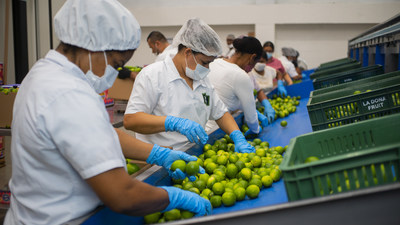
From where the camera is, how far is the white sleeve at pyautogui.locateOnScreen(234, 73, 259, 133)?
135 inches

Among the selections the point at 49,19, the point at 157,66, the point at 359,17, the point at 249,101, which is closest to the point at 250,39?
the point at 249,101

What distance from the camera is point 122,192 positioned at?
1224 mm

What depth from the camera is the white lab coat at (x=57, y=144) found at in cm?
116

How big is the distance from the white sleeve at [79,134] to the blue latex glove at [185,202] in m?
0.41

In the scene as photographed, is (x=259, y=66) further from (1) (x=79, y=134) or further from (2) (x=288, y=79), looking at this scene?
(1) (x=79, y=134)

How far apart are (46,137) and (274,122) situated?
353 centimetres

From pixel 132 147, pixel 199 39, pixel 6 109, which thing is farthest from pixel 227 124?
pixel 6 109

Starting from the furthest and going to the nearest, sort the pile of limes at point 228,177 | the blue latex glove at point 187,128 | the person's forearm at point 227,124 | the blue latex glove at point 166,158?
the person's forearm at point 227,124, the blue latex glove at point 187,128, the blue latex glove at point 166,158, the pile of limes at point 228,177

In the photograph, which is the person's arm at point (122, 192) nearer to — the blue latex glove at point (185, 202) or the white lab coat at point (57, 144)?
the white lab coat at point (57, 144)

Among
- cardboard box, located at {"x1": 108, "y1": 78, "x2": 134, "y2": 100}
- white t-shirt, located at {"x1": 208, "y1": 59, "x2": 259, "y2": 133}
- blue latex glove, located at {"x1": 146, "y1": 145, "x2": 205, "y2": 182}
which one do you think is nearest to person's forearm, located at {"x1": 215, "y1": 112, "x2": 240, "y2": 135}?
white t-shirt, located at {"x1": 208, "y1": 59, "x2": 259, "y2": 133}

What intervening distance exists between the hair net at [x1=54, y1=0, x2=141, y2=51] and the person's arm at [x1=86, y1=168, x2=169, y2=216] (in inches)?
20.5

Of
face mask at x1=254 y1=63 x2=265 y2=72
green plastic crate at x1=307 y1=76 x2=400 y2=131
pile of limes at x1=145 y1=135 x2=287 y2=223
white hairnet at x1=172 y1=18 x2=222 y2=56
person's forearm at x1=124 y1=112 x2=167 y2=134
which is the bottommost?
pile of limes at x1=145 y1=135 x2=287 y2=223

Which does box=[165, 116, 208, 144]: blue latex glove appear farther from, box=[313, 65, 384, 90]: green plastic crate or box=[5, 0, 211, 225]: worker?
box=[313, 65, 384, 90]: green plastic crate

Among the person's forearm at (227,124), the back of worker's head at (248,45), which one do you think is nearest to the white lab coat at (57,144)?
the person's forearm at (227,124)
